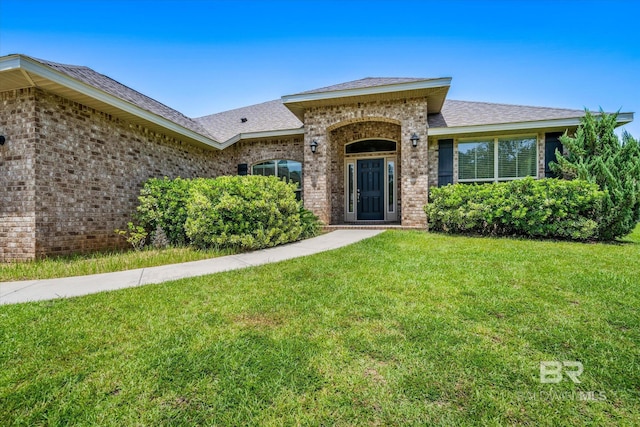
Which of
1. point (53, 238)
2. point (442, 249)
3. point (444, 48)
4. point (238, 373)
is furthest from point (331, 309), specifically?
point (444, 48)

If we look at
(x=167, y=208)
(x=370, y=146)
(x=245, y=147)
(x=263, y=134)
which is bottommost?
(x=167, y=208)

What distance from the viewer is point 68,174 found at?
5859 millimetres

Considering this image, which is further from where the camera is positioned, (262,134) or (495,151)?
(262,134)

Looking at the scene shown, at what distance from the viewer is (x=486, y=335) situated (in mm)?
2410

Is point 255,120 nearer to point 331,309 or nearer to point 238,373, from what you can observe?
point 331,309

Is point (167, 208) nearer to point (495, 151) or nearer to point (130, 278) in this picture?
point (130, 278)

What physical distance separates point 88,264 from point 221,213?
2.35m

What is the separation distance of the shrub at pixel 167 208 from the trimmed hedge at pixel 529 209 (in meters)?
6.50

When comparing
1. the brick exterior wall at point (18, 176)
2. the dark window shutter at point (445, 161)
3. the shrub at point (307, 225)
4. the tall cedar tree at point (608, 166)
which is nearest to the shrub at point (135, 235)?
the brick exterior wall at point (18, 176)

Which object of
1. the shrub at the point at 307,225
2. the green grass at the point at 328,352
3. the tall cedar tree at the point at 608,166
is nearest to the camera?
the green grass at the point at 328,352

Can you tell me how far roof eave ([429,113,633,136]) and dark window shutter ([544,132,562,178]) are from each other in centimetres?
44

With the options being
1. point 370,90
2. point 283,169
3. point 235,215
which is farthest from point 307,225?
point 370,90

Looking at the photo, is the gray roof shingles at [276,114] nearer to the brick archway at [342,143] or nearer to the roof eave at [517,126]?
the roof eave at [517,126]

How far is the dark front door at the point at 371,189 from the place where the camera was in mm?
10789
